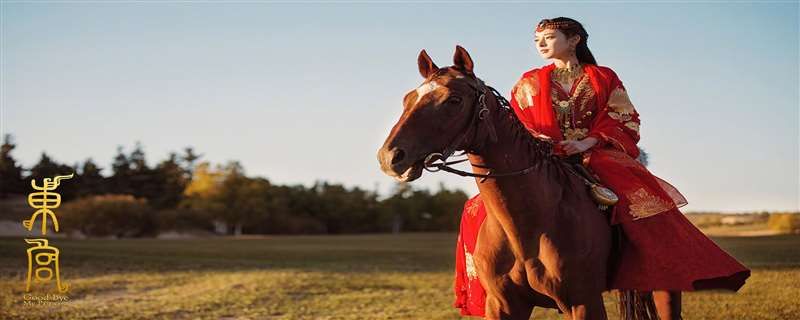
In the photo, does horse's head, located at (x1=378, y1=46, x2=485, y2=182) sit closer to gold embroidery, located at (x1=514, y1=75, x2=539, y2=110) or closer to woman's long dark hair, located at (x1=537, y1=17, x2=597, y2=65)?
gold embroidery, located at (x1=514, y1=75, x2=539, y2=110)

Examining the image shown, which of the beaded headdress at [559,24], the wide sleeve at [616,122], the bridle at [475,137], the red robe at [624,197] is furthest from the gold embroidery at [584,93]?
the bridle at [475,137]

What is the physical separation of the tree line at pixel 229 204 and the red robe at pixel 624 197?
3772cm

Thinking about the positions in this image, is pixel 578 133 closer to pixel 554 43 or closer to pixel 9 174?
pixel 554 43

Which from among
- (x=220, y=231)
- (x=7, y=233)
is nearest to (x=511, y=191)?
(x=7, y=233)

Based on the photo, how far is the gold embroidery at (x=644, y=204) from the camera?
4312mm

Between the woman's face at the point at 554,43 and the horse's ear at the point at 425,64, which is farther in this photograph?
the woman's face at the point at 554,43

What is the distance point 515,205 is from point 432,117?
849mm

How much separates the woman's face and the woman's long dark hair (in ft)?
0.12

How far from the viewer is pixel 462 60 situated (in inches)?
149

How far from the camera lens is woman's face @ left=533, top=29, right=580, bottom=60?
478 centimetres

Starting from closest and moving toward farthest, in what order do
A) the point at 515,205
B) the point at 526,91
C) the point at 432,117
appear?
the point at 432,117 → the point at 515,205 → the point at 526,91

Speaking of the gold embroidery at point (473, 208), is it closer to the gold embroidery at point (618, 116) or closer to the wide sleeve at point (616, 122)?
the wide sleeve at point (616, 122)

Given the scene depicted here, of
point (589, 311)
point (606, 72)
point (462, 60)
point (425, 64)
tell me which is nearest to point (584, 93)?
point (606, 72)

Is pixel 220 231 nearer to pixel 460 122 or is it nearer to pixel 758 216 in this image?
pixel 758 216
